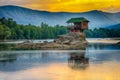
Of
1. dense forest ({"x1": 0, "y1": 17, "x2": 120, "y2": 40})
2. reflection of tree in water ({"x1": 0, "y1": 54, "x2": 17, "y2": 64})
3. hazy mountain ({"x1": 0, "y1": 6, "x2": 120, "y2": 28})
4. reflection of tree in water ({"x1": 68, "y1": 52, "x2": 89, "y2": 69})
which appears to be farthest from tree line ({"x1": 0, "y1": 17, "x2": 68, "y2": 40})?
reflection of tree in water ({"x1": 68, "y1": 52, "x2": 89, "y2": 69})

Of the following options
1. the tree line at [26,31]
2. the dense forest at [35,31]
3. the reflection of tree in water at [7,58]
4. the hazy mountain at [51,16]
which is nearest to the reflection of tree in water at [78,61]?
the dense forest at [35,31]

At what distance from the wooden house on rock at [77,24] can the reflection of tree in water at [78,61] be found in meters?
0.84

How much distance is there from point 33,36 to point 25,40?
Result: 0.34 m

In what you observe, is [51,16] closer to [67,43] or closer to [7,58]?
[67,43]

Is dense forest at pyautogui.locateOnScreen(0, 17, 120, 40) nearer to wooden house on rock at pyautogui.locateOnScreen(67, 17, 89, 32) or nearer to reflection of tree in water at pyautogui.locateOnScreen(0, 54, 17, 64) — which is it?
wooden house on rock at pyautogui.locateOnScreen(67, 17, 89, 32)

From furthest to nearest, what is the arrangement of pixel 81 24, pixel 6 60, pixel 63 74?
pixel 81 24, pixel 6 60, pixel 63 74

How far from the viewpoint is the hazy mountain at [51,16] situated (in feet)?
45.3

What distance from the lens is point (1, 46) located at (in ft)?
46.0

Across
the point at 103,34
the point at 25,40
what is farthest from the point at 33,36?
the point at 103,34

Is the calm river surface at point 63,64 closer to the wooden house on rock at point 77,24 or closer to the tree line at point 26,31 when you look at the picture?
the tree line at point 26,31

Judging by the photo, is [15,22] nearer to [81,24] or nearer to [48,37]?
[48,37]

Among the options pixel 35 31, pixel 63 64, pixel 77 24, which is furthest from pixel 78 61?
pixel 35 31

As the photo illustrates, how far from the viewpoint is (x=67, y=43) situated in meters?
14.5

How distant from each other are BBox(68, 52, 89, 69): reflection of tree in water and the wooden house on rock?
84 cm
